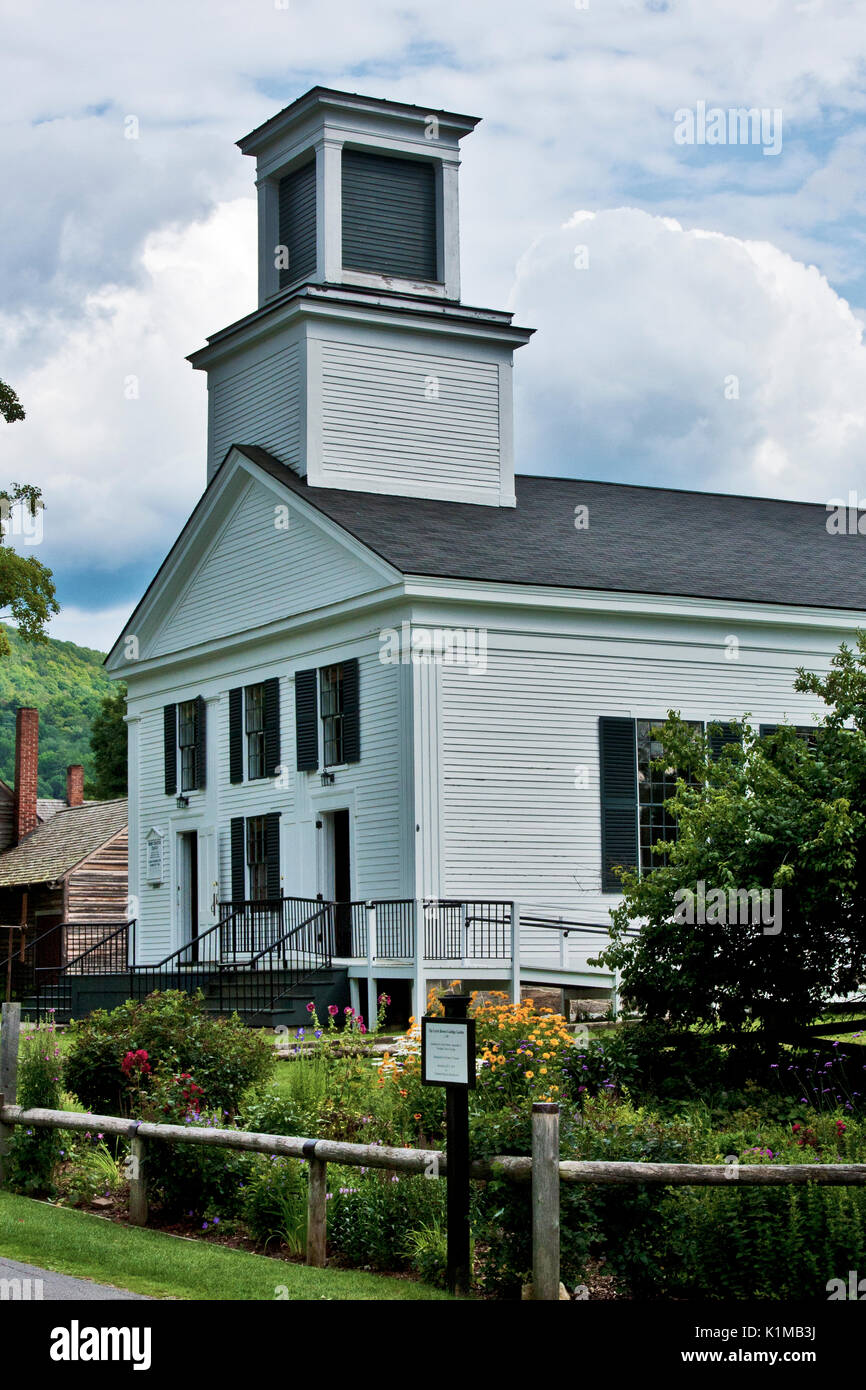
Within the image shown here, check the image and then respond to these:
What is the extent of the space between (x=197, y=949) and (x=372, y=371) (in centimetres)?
1030

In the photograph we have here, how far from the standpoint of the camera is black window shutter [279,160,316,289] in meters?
30.6

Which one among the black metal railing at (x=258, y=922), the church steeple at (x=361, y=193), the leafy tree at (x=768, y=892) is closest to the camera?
the leafy tree at (x=768, y=892)

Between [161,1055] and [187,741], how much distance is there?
16534 millimetres

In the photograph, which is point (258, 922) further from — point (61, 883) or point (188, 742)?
point (61, 883)

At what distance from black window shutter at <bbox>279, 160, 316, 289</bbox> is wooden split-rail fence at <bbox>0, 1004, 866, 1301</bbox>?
21212 millimetres

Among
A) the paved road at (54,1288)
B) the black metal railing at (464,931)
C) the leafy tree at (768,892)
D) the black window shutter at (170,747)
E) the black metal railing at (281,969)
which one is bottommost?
the paved road at (54,1288)

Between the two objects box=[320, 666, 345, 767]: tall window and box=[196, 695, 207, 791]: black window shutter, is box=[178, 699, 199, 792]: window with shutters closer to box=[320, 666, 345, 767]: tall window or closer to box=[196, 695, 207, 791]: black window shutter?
box=[196, 695, 207, 791]: black window shutter

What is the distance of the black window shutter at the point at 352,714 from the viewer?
83.4 feet

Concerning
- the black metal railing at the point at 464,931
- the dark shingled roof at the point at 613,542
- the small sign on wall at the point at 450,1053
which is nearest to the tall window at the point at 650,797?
the dark shingled roof at the point at 613,542

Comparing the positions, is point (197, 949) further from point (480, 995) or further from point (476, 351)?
point (476, 351)

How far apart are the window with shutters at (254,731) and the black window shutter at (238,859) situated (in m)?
0.87

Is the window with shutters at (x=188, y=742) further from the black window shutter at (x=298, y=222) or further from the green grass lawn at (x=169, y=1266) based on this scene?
the green grass lawn at (x=169, y=1266)

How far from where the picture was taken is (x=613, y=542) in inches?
1132

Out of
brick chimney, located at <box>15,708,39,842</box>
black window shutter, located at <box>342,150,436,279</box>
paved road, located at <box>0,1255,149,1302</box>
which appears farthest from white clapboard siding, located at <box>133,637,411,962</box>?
brick chimney, located at <box>15,708,39,842</box>
